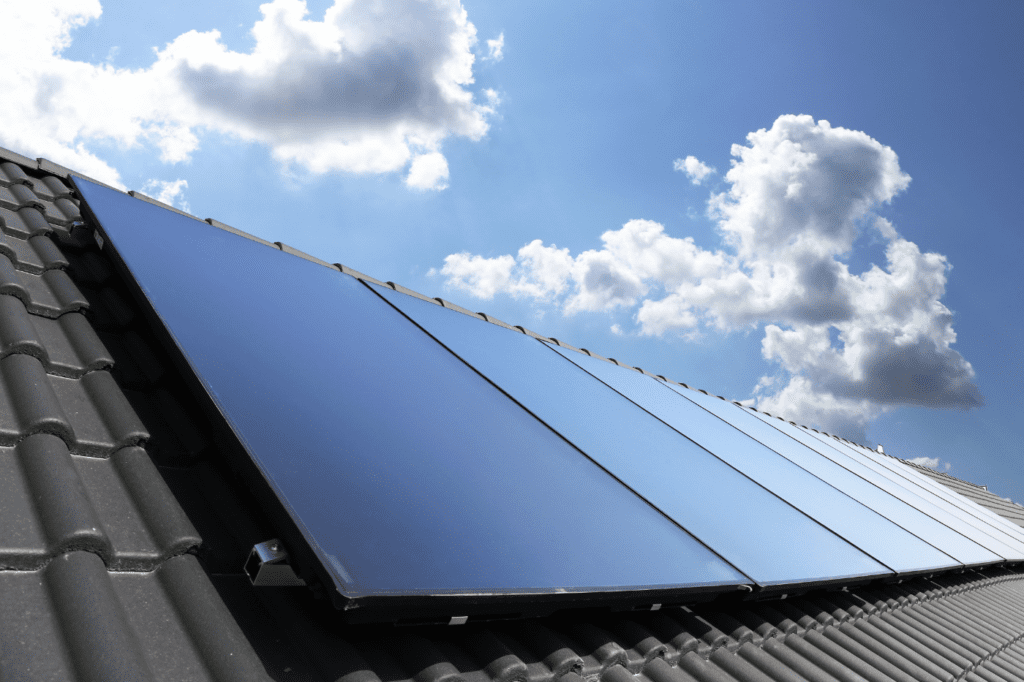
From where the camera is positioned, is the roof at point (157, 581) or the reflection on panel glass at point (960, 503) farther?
the reflection on panel glass at point (960, 503)

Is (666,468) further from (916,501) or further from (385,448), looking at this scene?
(916,501)

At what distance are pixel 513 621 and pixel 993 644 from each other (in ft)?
14.6

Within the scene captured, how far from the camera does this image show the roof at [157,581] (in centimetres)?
164

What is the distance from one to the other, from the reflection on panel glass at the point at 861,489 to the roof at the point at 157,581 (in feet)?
7.59

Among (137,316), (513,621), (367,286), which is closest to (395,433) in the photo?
(513,621)

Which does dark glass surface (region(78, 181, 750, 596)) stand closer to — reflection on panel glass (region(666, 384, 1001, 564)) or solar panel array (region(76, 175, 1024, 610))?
solar panel array (region(76, 175, 1024, 610))

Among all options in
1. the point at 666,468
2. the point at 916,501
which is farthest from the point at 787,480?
the point at 916,501

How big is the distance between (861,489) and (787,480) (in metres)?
1.84

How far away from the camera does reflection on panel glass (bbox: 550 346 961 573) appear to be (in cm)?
461

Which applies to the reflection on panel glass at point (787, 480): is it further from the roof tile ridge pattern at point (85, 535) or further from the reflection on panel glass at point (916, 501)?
the roof tile ridge pattern at point (85, 535)

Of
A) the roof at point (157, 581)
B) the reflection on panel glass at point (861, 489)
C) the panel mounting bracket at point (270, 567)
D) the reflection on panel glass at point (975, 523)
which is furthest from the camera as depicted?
the reflection on panel glass at point (975, 523)

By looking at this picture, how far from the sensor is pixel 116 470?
222cm

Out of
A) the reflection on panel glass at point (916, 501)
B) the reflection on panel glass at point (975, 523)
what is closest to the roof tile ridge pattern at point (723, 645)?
the reflection on panel glass at point (916, 501)

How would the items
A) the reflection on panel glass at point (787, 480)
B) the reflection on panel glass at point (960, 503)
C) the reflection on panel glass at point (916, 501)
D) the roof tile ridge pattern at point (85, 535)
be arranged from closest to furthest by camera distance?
the roof tile ridge pattern at point (85, 535) → the reflection on panel glass at point (787, 480) → the reflection on panel glass at point (916, 501) → the reflection on panel glass at point (960, 503)
